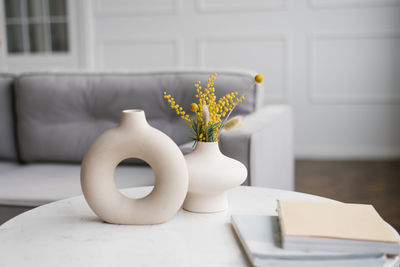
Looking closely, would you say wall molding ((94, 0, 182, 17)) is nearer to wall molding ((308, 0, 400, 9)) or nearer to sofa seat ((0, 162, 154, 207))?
wall molding ((308, 0, 400, 9))

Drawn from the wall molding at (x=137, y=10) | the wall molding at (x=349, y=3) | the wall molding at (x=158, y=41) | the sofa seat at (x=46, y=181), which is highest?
the wall molding at (x=137, y=10)

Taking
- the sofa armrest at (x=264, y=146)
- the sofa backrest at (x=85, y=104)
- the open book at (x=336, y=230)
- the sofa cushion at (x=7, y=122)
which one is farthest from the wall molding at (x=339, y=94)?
the open book at (x=336, y=230)

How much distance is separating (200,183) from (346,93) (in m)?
2.91

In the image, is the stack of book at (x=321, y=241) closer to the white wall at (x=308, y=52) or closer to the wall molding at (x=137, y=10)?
the white wall at (x=308, y=52)

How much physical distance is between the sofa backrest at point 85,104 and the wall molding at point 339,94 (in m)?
1.85

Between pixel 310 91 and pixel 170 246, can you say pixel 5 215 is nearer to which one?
pixel 170 246

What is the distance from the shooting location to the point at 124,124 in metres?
0.90

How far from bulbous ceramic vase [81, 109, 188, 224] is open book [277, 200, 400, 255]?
22 centimetres

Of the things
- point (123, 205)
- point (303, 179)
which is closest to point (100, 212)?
point (123, 205)

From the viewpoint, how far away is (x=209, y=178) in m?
0.95

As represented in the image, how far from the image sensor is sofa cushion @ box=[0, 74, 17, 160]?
196 cm

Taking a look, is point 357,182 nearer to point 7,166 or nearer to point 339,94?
point 339,94

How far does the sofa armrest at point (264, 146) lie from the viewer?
1385 millimetres

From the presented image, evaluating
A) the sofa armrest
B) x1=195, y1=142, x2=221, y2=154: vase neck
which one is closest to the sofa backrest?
the sofa armrest
